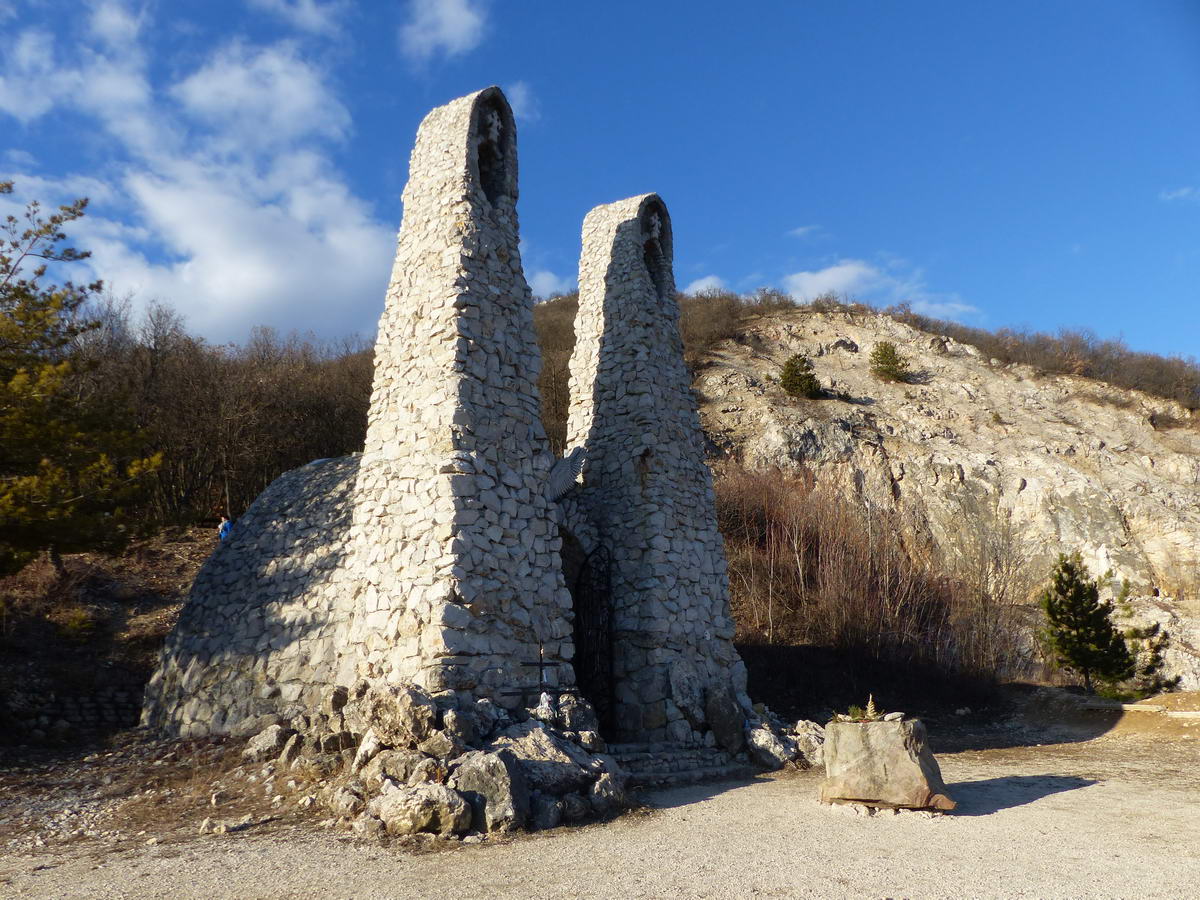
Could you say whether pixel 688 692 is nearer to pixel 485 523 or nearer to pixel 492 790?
pixel 485 523

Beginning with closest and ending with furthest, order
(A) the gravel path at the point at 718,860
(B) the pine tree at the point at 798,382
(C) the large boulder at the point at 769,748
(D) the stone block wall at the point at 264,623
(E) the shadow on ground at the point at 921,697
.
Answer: (A) the gravel path at the point at 718,860
(D) the stone block wall at the point at 264,623
(C) the large boulder at the point at 769,748
(E) the shadow on ground at the point at 921,697
(B) the pine tree at the point at 798,382

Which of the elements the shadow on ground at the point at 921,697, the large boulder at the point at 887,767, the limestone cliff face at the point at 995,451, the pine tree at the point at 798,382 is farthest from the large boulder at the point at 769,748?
the pine tree at the point at 798,382

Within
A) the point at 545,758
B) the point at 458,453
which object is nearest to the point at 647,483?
the point at 458,453

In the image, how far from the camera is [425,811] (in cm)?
586

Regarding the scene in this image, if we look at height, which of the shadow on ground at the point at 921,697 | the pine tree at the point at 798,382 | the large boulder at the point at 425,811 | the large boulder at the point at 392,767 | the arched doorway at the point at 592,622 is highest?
the pine tree at the point at 798,382

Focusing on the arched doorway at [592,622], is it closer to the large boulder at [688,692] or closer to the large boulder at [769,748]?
the large boulder at [688,692]

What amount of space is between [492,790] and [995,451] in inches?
965

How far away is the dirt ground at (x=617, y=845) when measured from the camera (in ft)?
16.1

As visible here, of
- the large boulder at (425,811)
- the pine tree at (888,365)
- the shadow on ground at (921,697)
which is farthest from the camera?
the pine tree at (888,365)

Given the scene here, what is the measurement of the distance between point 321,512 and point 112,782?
422 centimetres

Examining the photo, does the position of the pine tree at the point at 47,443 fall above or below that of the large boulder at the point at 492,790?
above

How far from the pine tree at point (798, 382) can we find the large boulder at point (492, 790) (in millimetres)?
23582

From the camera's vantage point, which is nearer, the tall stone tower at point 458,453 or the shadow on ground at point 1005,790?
the shadow on ground at point 1005,790

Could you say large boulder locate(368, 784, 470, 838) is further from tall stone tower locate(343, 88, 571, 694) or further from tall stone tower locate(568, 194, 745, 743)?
tall stone tower locate(568, 194, 745, 743)
